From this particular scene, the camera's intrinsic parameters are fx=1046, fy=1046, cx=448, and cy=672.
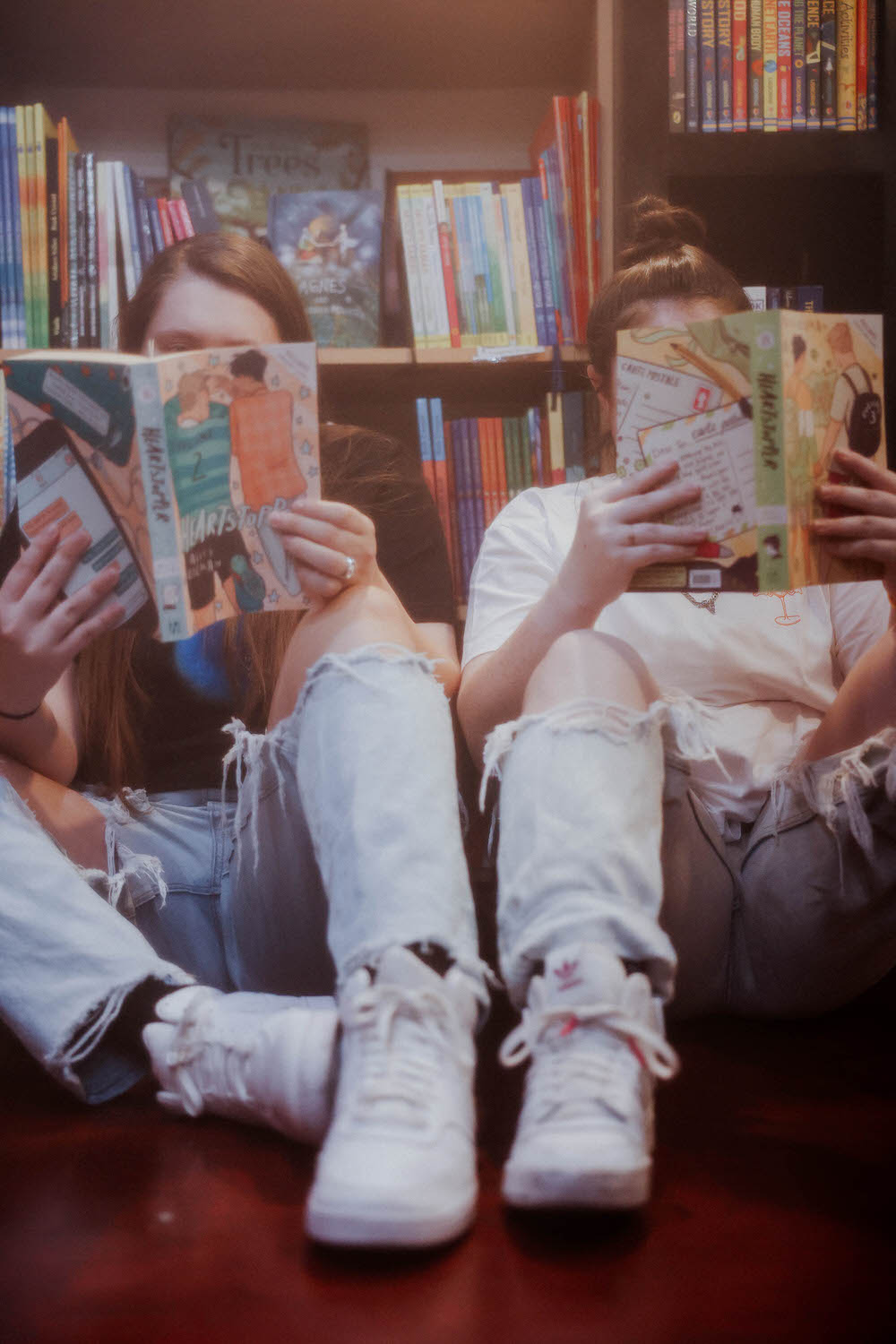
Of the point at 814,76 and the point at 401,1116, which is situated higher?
the point at 814,76

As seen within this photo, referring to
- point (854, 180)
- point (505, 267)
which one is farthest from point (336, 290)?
point (854, 180)

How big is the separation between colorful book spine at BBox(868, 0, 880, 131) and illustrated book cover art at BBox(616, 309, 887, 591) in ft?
2.92

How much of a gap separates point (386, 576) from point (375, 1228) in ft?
2.68

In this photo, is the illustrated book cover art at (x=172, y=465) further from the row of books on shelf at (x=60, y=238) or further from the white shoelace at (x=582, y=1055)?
the row of books on shelf at (x=60, y=238)

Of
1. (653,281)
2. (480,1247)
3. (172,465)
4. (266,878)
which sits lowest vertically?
(480,1247)

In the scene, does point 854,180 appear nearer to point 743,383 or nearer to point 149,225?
point 743,383

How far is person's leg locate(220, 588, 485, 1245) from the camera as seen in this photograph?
0.58 meters

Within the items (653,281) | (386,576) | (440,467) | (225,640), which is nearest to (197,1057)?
(225,640)

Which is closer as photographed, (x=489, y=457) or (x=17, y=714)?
(x=17, y=714)

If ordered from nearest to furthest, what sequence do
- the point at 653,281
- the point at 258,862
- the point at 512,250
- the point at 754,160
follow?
the point at 258,862, the point at 653,281, the point at 754,160, the point at 512,250

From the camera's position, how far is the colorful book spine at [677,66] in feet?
5.02

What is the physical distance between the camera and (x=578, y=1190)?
58 cm

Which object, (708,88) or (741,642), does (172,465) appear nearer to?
(741,642)

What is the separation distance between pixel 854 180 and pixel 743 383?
0.95 metres
